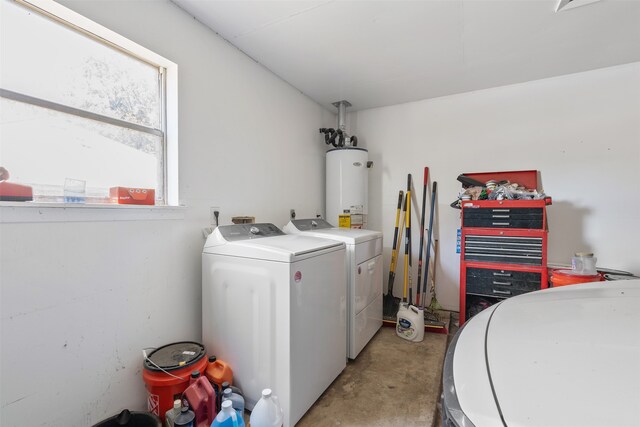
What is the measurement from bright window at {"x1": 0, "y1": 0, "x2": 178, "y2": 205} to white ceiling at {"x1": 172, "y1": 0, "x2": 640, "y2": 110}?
Answer: 0.60 metres

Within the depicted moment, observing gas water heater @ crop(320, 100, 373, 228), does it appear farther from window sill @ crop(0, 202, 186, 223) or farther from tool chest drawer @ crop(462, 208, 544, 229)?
window sill @ crop(0, 202, 186, 223)

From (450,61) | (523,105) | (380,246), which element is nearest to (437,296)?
(380,246)

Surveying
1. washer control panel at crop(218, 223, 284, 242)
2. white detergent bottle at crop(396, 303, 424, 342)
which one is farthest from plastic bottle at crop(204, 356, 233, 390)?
white detergent bottle at crop(396, 303, 424, 342)

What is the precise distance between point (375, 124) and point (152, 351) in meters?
3.27

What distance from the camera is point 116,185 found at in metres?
1.59

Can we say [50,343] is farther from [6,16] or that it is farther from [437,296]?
[437,296]

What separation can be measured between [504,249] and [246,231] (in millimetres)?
2210

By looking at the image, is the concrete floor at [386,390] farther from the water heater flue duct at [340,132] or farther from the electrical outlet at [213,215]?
the water heater flue duct at [340,132]

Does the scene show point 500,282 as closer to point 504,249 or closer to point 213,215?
point 504,249

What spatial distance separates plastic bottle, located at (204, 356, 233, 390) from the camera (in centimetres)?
161

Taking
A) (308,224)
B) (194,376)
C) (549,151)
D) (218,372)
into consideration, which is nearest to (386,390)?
(218,372)

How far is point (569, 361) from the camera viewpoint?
0.69 meters

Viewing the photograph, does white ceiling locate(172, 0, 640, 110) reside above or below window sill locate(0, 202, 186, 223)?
above

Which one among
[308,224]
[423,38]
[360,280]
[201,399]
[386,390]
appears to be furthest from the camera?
[308,224]
